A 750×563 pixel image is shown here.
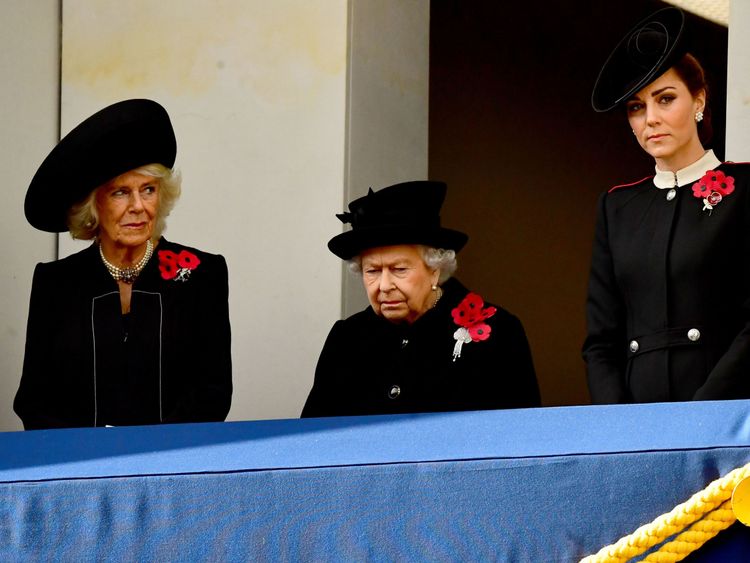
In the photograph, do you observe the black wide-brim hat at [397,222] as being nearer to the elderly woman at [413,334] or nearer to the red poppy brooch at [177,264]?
the elderly woman at [413,334]

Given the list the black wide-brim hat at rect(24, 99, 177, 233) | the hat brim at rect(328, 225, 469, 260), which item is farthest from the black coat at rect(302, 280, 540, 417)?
the black wide-brim hat at rect(24, 99, 177, 233)

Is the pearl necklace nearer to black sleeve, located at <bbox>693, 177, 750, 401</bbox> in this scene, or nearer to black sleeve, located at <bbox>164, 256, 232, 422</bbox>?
black sleeve, located at <bbox>164, 256, 232, 422</bbox>

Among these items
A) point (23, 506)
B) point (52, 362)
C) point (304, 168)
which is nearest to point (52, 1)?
point (304, 168)

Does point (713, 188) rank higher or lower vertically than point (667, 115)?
lower

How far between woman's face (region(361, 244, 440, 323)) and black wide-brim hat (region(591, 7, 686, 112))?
687 millimetres

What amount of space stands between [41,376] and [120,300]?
10.6 inches

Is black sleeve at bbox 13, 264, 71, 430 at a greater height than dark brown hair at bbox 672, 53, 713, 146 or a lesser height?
lesser

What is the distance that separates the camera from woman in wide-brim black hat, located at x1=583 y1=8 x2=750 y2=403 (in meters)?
3.24

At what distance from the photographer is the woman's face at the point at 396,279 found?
152 inches

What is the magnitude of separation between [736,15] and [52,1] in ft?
7.84

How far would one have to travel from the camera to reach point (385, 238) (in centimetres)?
384

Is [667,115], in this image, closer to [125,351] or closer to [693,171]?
[693,171]

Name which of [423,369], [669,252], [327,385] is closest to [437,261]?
[423,369]

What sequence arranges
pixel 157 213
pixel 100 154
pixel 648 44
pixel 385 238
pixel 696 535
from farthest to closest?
pixel 385 238 → pixel 157 213 → pixel 100 154 → pixel 648 44 → pixel 696 535
